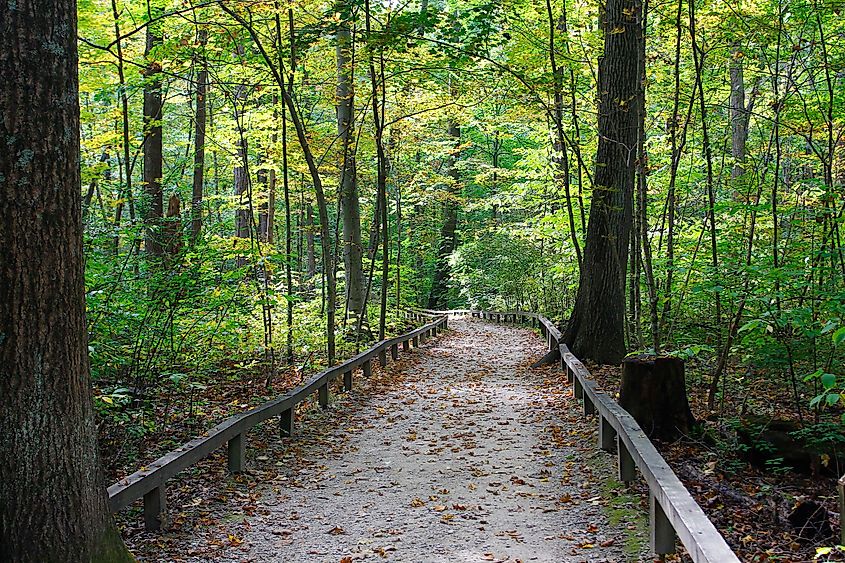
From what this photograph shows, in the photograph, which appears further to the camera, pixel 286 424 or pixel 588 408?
pixel 588 408

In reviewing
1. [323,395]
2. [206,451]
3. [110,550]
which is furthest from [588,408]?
[110,550]

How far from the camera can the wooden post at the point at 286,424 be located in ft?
29.1

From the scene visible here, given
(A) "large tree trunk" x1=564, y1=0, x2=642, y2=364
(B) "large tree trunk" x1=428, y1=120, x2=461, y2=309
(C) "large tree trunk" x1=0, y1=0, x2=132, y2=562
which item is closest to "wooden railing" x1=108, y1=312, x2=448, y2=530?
(C) "large tree trunk" x1=0, y1=0, x2=132, y2=562

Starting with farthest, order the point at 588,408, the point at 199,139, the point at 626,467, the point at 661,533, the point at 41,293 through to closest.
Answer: the point at 199,139
the point at 588,408
the point at 626,467
the point at 661,533
the point at 41,293

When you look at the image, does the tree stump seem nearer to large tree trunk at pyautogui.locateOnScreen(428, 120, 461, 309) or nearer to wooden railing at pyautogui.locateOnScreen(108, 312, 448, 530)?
wooden railing at pyautogui.locateOnScreen(108, 312, 448, 530)

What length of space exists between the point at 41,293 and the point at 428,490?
14.1ft

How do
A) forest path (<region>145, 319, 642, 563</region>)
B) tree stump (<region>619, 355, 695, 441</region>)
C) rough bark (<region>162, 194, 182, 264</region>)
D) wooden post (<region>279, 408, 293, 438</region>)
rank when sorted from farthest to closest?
wooden post (<region>279, 408, 293, 438</region>) → rough bark (<region>162, 194, 182, 264</region>) → tree stump (<region>619, 355, 695, 441</region>) → forest path (<region>145, 319, 642, 563</region>)

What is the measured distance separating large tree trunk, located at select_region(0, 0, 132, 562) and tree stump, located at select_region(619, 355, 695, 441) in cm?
535

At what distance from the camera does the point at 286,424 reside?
8883 mm

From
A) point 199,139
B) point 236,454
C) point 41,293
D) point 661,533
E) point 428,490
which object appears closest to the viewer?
point 41,293

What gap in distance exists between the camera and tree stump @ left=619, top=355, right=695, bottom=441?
24.0 feet

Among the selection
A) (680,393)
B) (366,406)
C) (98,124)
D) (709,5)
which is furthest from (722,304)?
(98,124)

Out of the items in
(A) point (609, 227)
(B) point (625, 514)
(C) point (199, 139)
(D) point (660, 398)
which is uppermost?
(C) point (199, 139)

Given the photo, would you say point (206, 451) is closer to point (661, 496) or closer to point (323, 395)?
point (661, 496)
